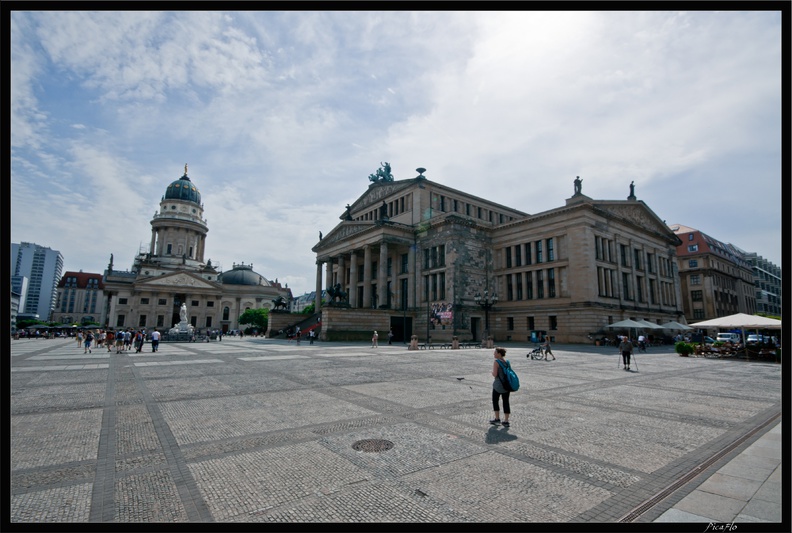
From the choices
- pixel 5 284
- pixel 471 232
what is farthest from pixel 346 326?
pixel 5 284

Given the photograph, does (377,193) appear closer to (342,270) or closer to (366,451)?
(342,270)

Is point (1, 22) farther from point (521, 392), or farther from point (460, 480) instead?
point (521, 392)

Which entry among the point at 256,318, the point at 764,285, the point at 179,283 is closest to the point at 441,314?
the point at 256,318

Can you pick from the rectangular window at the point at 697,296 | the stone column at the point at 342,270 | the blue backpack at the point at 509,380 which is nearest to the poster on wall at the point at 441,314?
the stone column at the point at 342,270

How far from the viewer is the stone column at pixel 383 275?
167ft

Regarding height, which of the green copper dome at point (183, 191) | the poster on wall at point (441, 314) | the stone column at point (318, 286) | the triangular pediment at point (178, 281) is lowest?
the poster on wall at point (441, 314)

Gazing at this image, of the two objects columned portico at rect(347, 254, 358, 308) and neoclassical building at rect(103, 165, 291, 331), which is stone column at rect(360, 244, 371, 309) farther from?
neoclassical building at rect(103, 165, 291, 331)

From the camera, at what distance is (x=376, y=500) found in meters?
4.48

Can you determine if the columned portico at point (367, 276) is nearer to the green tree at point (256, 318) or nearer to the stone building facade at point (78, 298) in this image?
the green tree at point (256, 318)

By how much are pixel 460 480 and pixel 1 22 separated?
6.15 m

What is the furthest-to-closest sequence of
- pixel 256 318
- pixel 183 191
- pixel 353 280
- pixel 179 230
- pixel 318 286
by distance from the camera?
pixel 183 191
pixel 179 230
pixel 256 318
pixel 318 286
pixel 353 280

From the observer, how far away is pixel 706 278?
231 feet

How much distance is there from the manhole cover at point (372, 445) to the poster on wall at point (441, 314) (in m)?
40.8

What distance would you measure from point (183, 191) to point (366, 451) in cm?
12244
